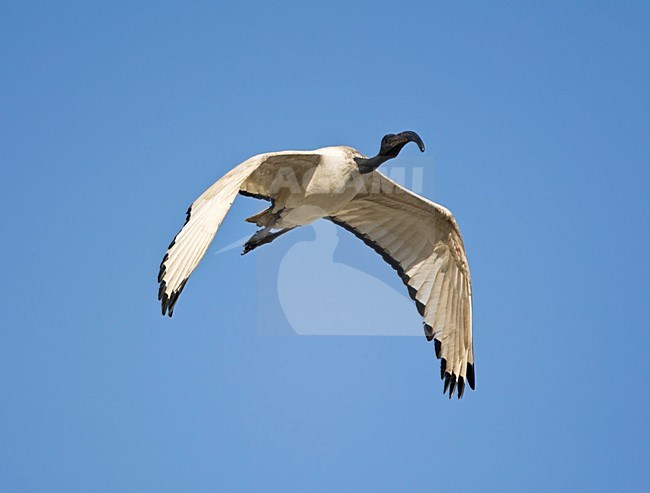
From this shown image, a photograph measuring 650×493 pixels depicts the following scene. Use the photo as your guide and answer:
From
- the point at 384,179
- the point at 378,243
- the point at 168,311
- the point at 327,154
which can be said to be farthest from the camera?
the point at 378,243

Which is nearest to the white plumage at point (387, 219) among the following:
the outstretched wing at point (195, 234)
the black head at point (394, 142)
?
the black head at point (394, 142)

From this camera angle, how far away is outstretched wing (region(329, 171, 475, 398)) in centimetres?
1230

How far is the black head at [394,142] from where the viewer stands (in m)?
11.2

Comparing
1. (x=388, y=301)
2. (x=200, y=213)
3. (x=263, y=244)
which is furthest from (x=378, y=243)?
(x=200, y=213)

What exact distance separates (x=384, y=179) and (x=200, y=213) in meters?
3.25

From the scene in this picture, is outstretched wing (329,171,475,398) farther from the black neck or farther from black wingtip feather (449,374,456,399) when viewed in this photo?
the black neck

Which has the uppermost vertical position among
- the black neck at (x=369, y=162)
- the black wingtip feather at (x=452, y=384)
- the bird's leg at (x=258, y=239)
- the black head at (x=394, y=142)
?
the black head at (x=394, y=142)

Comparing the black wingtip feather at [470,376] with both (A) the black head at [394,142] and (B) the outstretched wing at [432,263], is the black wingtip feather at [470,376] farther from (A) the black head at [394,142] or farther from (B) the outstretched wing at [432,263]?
(A) the black head at [394,142]

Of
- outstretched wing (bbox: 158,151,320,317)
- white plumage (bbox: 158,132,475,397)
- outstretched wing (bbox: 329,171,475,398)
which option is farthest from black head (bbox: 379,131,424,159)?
outstretched wing (bbox: 158,151,320,317)

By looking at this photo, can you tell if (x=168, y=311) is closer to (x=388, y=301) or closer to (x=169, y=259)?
(x=169, y=259)

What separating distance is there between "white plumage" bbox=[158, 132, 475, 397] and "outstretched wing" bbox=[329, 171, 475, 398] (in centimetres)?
1

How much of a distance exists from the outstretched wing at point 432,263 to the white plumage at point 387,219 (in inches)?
0.4

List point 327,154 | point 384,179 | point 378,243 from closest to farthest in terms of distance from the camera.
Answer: point 327,154
point 384,179
point 378,243

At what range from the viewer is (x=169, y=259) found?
875cm
